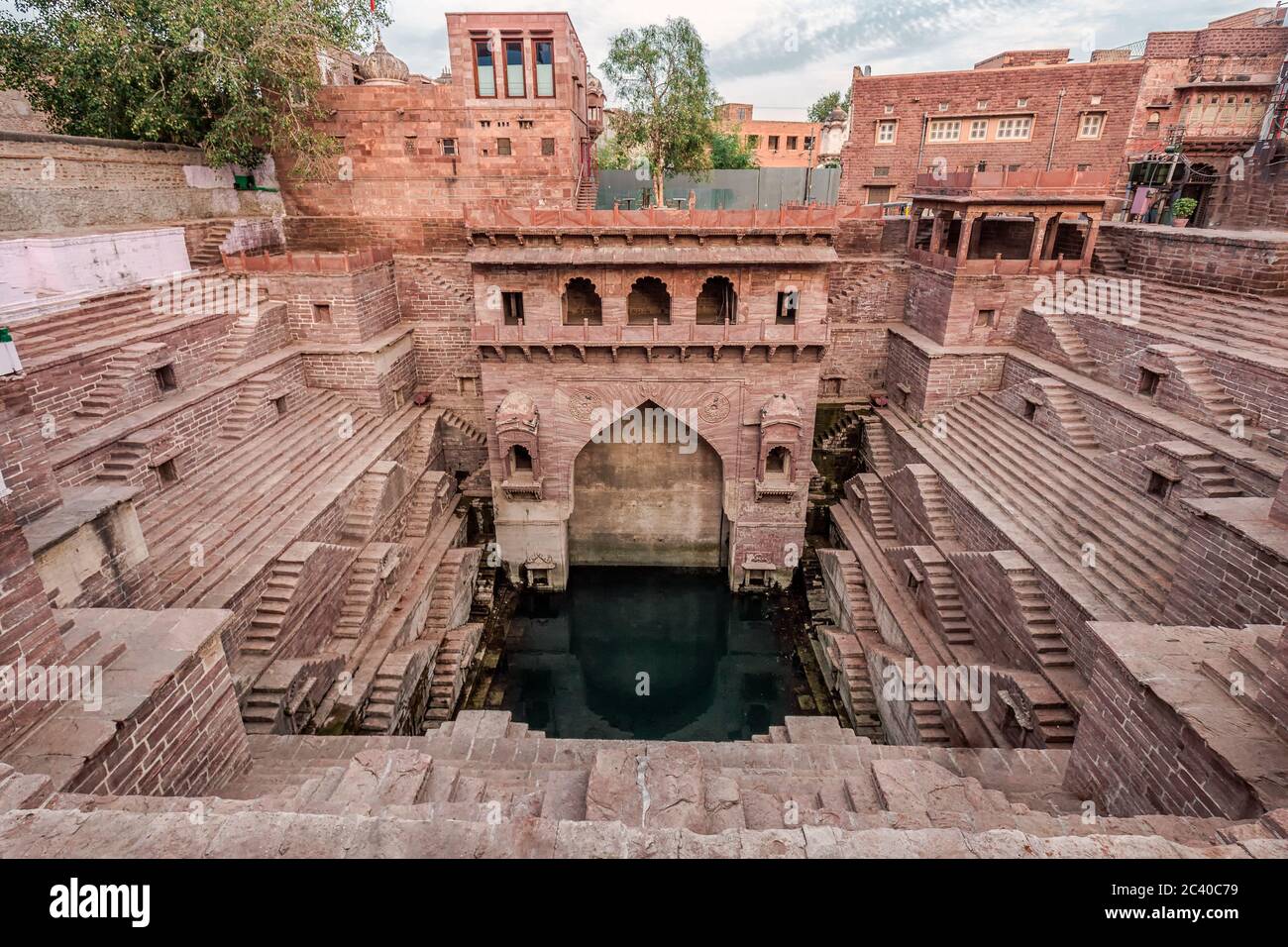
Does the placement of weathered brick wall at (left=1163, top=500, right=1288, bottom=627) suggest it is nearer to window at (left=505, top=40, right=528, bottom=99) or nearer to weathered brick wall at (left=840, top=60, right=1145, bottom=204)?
window at (left=505, top=40, right=528, bottom=99)

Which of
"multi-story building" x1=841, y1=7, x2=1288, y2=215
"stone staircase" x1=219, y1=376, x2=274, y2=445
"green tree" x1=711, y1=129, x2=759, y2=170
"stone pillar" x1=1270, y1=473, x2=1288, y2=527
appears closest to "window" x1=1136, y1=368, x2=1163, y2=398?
"stone pillar" x1=1270, y1=473, x2=1288, y2=527

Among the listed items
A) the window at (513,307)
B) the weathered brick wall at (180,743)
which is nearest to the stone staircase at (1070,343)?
the window at (513,307)

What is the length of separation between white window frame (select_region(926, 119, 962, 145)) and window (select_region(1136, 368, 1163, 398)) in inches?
734

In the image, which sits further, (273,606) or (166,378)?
(166,378)

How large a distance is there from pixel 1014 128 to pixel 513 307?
80.5 feet

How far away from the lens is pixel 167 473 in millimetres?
12625

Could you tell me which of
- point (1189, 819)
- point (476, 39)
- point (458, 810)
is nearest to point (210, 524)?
point (458, 810)

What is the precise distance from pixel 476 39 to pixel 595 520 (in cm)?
1546

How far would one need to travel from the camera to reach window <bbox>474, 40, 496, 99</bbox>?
20484 millimetres

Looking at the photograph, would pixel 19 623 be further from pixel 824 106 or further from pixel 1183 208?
pixel 824 106

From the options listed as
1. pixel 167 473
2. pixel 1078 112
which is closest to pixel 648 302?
pixel 167 473

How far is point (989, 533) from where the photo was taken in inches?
521

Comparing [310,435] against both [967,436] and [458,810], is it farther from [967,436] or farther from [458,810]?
[967,436]

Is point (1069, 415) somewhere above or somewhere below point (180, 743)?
above
